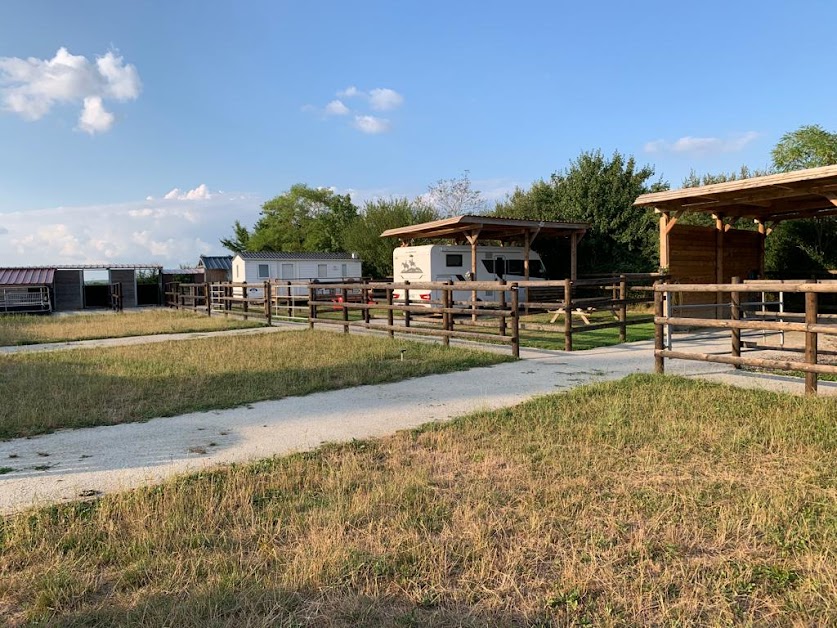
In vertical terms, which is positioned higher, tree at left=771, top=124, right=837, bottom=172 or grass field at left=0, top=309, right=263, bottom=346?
tree at left=771, top=124, right=837, bottom=172

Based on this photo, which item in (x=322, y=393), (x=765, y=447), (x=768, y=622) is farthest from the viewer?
(x=322, y=393)

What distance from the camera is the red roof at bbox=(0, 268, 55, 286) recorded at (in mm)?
29234

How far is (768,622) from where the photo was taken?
223 cm

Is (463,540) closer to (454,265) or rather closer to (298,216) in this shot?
(454,265)

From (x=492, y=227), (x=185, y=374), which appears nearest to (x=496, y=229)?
(x=492, y=227)

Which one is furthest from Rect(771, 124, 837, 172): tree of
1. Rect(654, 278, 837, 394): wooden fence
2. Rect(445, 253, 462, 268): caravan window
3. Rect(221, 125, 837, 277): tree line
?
Rect(654, 278, 837, 394): wooden fence

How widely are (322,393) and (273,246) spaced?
47.8 m

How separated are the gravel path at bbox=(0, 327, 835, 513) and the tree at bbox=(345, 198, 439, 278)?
24.4 meters

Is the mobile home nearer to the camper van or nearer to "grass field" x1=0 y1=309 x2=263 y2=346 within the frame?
"grass field" x1=0 y1=309 x2=263 y2=346

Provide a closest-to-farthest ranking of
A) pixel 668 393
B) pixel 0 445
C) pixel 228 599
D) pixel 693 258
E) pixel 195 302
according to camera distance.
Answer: pixel 228 599, pixel 0 445, pixel 668 393, pixel 693 258, pixel 195 302

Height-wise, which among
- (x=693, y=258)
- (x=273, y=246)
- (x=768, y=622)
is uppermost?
(x=273, y=246)

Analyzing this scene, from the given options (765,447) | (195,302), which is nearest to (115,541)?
(765,447)

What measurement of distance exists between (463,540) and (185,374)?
630 centimetres

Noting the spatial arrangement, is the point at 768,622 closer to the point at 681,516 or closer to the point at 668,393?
the point at 681,516
